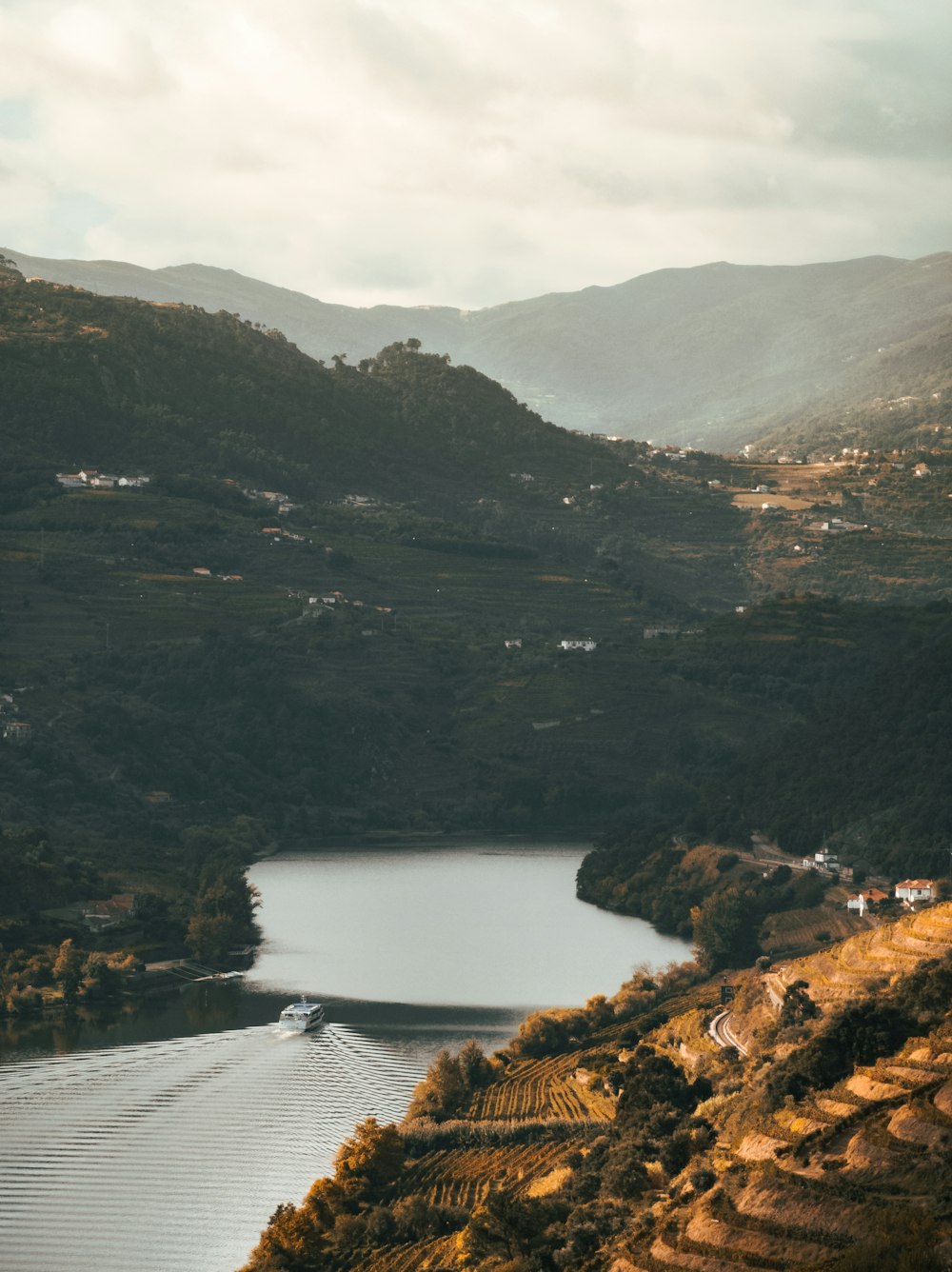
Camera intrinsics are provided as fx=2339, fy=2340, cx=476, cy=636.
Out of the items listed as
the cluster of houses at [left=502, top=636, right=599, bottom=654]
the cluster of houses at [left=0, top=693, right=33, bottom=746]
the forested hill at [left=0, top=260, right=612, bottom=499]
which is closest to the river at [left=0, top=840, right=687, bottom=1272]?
the cluster of houses at [left=0, top=693, right=33, bottom=746]

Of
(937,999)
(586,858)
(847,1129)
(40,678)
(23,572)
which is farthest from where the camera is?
(23,572)

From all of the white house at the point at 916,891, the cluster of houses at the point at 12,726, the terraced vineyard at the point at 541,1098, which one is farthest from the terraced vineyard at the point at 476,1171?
the cluster of houses at the point at 12,726

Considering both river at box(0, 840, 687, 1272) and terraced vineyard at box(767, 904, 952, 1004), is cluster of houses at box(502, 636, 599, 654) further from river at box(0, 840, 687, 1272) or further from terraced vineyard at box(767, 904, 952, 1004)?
terraced vineyard at box(767, 904, 952, 1004)

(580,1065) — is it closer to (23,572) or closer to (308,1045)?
(308,1045)

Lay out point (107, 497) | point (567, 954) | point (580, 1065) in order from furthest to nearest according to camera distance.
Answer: point (107, 497)
point (567, 954)
point (580, 1065)

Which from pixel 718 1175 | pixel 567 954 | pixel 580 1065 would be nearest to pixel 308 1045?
pixel 580 1065

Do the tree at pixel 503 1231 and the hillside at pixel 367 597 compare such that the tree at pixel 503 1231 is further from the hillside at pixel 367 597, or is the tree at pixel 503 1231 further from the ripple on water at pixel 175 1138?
the hillside at pixel 367 597
